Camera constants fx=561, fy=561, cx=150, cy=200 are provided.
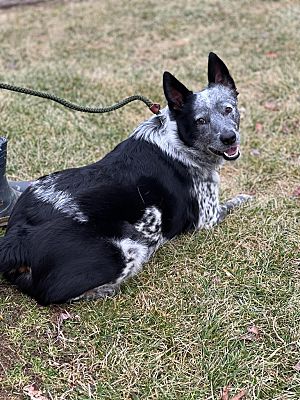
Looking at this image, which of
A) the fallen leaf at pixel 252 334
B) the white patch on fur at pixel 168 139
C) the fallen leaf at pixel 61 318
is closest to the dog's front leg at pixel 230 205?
the white patch on fur at pixel 168 139

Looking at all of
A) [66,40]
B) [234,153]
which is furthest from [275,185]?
[66,40]

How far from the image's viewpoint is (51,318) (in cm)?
314

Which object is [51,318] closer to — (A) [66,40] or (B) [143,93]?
(B) [143,93]

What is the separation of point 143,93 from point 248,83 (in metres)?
1.17

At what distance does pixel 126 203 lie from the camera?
10.7 feet

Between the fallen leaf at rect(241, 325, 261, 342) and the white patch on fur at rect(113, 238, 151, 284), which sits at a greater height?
the white patch on fur at rect(113, 238, 151, 284)

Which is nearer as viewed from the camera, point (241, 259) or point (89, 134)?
point (241, 259)

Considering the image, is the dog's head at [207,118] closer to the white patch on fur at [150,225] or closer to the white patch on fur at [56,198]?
the white patch on fur at [150,225]

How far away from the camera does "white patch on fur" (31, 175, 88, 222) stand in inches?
123

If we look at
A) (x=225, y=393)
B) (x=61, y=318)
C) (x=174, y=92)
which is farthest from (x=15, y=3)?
(x=225, y=393)

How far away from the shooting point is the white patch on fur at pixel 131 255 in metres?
3.25

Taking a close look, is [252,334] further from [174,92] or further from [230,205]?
[174,92]

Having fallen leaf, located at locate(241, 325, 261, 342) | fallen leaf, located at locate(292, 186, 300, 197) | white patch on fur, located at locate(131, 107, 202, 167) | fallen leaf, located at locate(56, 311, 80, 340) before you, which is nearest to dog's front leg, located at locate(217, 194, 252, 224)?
fallen leaf, located at locate(292, 186, 300, 197)

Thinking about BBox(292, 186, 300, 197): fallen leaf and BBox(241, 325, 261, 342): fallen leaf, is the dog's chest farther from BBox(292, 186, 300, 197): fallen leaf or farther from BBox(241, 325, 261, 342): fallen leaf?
BBox(241, 325, 261, 342): fallen leaf
